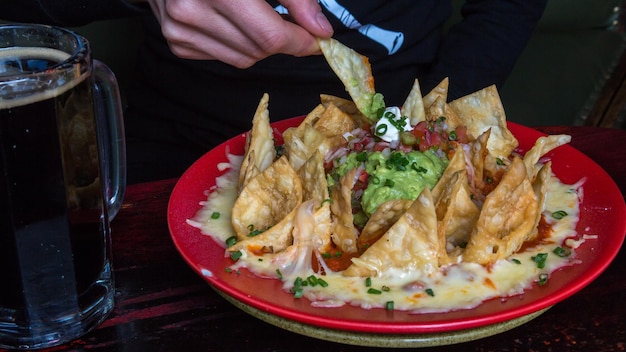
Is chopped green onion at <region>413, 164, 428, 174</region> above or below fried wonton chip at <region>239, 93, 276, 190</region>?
above

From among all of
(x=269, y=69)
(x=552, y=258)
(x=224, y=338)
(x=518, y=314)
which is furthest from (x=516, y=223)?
(x=269, y=69)

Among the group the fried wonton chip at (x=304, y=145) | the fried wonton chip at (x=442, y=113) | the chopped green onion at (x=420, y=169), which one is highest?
the fried wonton chip at (x=442, y=113)

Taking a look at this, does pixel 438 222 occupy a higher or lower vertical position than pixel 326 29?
lower

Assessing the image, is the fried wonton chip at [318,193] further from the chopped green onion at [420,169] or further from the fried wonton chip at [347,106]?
the fried wonton chip at [347,106]

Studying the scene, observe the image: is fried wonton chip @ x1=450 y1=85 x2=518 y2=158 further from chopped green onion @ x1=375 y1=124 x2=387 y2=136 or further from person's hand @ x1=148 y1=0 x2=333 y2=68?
person's hand @ x1=148 y1=0 x2=333 y2=68

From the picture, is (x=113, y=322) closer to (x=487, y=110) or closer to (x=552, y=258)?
Answer: (x=552, y=258)

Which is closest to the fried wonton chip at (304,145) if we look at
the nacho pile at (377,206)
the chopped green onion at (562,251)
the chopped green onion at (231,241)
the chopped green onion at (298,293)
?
the nacho pile at (377,206)

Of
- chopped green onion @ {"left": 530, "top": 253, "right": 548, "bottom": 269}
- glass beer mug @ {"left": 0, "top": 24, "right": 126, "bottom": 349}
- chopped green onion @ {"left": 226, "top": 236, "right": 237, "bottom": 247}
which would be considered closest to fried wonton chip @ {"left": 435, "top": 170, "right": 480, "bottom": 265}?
chopped green onion @ {"left": 530, "top": 253, "right": 548, "bottom": 269}
